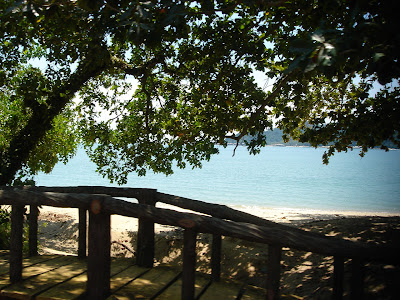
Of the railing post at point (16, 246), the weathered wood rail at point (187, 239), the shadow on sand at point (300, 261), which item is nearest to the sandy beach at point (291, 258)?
the shadow on sand at point (300, 261)

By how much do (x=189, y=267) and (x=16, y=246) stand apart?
210 centimetres

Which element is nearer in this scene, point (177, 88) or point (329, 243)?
point (329, 243)

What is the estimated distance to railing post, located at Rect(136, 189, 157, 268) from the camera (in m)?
4.71

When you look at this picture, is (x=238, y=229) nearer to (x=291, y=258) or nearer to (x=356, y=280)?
(x=356, y=280)

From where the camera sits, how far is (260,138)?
890 centimetres

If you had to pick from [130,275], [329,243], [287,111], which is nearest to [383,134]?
[287,111]

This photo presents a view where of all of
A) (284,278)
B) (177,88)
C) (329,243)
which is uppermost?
(177,88)

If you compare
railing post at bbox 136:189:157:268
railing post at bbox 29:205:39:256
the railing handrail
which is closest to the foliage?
railing post at bbox 29:205:39:256

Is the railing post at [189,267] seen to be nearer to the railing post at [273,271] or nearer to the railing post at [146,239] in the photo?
the railing post at [273,271]

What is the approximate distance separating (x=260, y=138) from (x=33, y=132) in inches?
239

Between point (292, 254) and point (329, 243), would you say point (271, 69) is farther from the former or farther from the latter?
point (329, 243)

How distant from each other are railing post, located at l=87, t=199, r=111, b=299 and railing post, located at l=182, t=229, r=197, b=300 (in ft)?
2.77

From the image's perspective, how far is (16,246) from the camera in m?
4.09

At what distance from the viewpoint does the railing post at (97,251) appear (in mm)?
3580
